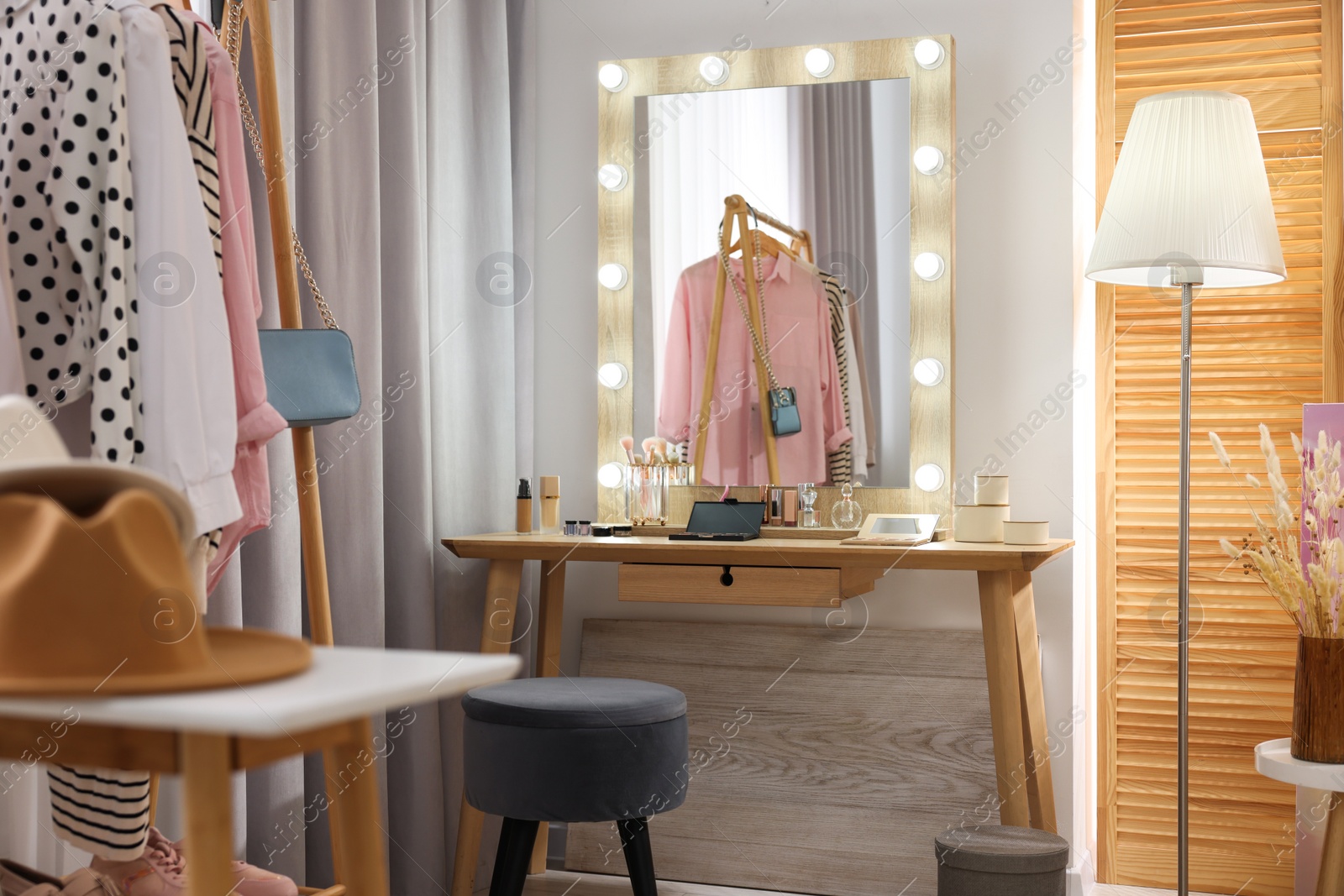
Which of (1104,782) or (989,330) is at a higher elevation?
(989,330)

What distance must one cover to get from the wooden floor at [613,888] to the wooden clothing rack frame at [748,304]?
947 mm

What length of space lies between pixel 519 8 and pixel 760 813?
2.05m

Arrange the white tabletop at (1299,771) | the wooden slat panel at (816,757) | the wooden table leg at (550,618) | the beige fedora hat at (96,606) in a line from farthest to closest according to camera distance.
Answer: the wooden table leg at (550,618) < the wooden slat panel at (816,757) < the white tabletop at (1299,771) < the beige fedora hat at (96,606)

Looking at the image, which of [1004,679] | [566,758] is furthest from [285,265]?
[1004,679]

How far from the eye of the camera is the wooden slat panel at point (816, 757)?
2.62m

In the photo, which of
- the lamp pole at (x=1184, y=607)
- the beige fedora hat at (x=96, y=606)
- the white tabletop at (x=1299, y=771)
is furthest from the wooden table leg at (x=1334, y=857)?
the beige fedora hat at (x=96, y=606)

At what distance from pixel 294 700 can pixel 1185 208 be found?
203cm

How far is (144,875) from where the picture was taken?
1.38 m

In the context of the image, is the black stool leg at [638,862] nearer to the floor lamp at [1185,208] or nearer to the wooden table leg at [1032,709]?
the wooden table leg at [1032,709]

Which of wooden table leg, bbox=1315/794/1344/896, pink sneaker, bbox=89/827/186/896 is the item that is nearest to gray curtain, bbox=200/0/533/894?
pink sneaker, bbox=89/827/186/896

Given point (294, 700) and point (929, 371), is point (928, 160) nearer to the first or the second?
point (929, 371)

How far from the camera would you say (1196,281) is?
2324 mm

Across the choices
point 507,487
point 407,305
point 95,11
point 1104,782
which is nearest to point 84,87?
point 95,11

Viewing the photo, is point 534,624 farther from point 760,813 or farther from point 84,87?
point 84,87
